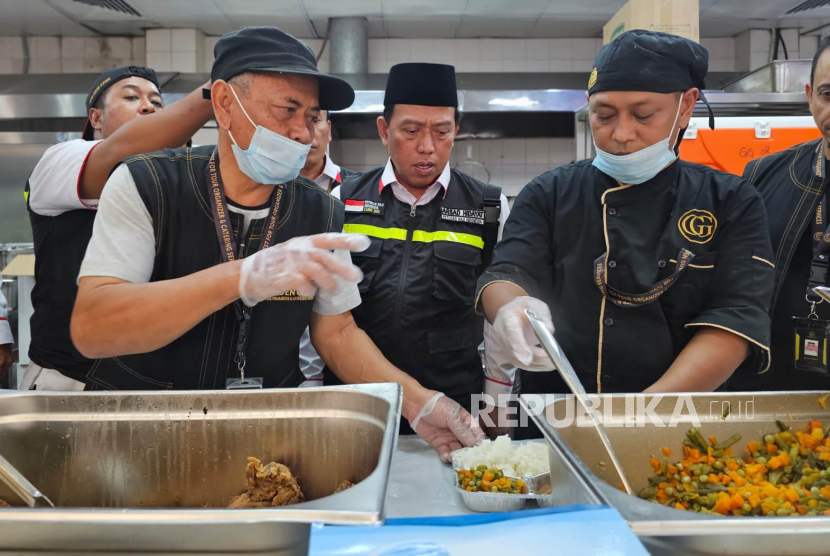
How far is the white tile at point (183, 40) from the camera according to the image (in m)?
5.69

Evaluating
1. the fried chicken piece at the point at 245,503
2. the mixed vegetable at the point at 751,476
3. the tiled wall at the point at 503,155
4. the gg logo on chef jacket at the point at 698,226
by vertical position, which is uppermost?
the tiled wall at the point at 503,155

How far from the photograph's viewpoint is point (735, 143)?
3.70 m

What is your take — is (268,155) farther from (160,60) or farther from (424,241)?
(160,60)

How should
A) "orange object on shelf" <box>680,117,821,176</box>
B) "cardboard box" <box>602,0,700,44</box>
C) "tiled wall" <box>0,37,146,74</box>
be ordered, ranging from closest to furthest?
"cardboard box" <box>602,0,700,44</box>, "orange object on shelf" <box>680,117,821,176</box>, "tiled wall" <box>0,37,146,74</box>

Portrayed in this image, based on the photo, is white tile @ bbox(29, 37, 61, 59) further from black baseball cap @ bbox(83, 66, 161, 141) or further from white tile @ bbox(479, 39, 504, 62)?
black baseball cap @ bbox(83, 66, 161, 141)

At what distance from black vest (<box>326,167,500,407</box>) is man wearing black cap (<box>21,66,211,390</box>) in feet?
2.40

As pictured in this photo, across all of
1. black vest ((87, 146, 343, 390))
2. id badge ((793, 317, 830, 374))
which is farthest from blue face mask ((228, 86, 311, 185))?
id badge ((793, 317, 830, 374))

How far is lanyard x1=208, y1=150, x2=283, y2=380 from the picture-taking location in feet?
5.12

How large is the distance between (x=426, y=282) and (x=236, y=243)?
798 mm

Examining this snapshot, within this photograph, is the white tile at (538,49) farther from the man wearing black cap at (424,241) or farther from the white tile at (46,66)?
the white tile at (46,66)

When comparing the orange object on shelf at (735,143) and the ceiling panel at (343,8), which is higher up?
the ceiling panel at (343,8)

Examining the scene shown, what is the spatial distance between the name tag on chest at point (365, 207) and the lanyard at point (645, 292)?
0.91 m

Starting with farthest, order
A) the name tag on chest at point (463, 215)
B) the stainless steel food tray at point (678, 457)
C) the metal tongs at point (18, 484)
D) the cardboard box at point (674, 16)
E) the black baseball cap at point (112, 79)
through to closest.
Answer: the cardboard box at point (674, 16) → the black baseball cap at point (112, 79) → the name tag on chest at point (463, 215) → the metal tongs at point (18, 484) → the stainless steel food tray at point (678, 457)

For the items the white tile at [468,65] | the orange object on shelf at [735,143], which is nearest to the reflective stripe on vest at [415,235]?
the orange object on shelf at [735,143]
